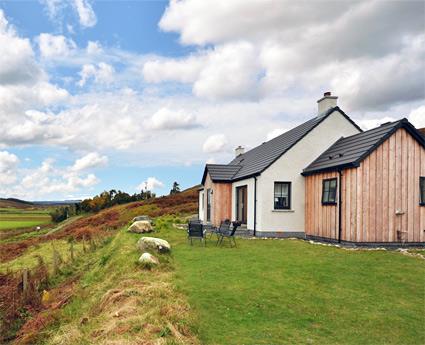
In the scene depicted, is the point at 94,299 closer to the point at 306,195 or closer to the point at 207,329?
the point at 207,329

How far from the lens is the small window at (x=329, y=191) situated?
16.4m

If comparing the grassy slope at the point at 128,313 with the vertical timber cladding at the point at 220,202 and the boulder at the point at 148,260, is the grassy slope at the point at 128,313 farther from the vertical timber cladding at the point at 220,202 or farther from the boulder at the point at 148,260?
the vertical timber cladding at the point at 220,202

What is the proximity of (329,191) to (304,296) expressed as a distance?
376 inches

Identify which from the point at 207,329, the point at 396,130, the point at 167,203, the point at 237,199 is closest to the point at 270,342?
the point at 207,329

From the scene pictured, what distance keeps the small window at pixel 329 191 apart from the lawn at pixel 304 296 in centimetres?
359

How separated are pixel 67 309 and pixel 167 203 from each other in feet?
114

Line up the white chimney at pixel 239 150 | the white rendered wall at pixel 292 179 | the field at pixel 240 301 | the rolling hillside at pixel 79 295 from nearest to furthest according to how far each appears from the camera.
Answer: the field at pixel 240 301, the rolling hillside at pixel 79 295, the white rendered wall at pixel 292 179, the white chimney at pixel 239 150

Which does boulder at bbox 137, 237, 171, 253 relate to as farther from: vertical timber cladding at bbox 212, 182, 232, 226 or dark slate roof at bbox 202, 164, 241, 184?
dark slate roof at bbox 202, 164, 241, 184

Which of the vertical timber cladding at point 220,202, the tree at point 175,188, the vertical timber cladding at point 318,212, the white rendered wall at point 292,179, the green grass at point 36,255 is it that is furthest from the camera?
the tree at point 175,188

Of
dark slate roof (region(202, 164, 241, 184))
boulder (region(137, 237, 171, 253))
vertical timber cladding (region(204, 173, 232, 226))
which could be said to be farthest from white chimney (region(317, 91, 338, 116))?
boulder (region(137, 237, 171, 253))

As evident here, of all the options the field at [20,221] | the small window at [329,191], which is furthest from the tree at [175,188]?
the small window at [329,191]

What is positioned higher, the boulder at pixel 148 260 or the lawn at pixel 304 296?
the boulder at pixel 148 260

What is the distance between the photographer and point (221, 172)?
24.0m

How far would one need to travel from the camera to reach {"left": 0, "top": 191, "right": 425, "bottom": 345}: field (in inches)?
237
